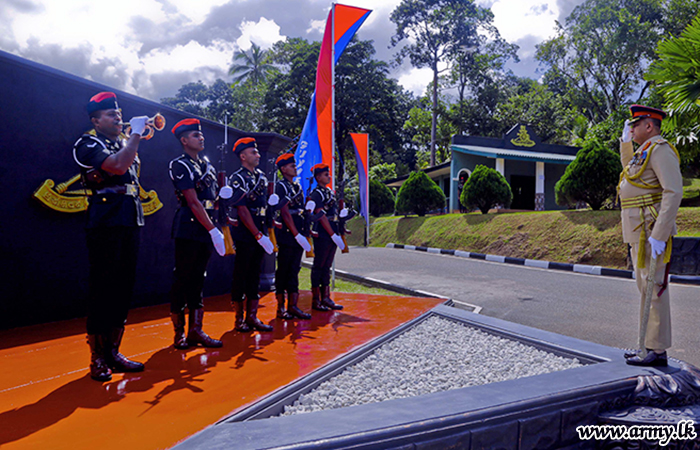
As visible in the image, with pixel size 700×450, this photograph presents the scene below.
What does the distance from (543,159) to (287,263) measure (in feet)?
66.5

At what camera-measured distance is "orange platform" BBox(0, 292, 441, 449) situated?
217 cm

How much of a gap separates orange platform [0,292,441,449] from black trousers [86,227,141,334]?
383mm

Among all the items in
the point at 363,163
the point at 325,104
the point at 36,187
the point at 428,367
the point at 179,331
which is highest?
the point at 325,104

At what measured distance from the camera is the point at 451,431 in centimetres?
195

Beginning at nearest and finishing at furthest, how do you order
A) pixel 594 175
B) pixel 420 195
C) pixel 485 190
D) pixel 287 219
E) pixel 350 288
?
pixel 287 219 → pixel 350 288 → pixel 594 175 → pixel 485 190 → pixel 420 195

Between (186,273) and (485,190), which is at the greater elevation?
(485,190)

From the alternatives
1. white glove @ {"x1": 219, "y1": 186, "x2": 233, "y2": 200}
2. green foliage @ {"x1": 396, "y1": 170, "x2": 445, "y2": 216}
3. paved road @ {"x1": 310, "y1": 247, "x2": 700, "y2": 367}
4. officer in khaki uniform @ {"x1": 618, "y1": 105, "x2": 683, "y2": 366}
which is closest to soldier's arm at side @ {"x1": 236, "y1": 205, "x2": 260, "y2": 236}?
white glove @ {"x1": 219, "y1": 186, "x2": 233, "y2": 200}

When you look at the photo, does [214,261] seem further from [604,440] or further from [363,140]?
[604,440]

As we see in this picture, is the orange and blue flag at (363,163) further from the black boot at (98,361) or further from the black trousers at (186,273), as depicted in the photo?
the black boot at (98,361)

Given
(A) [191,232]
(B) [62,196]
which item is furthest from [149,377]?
(B) [62,196]

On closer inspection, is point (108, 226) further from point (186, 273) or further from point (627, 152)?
point (627, 152)

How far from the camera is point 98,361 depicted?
2943 mm

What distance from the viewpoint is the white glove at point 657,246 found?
290cm

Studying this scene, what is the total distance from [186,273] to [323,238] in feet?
7.22
